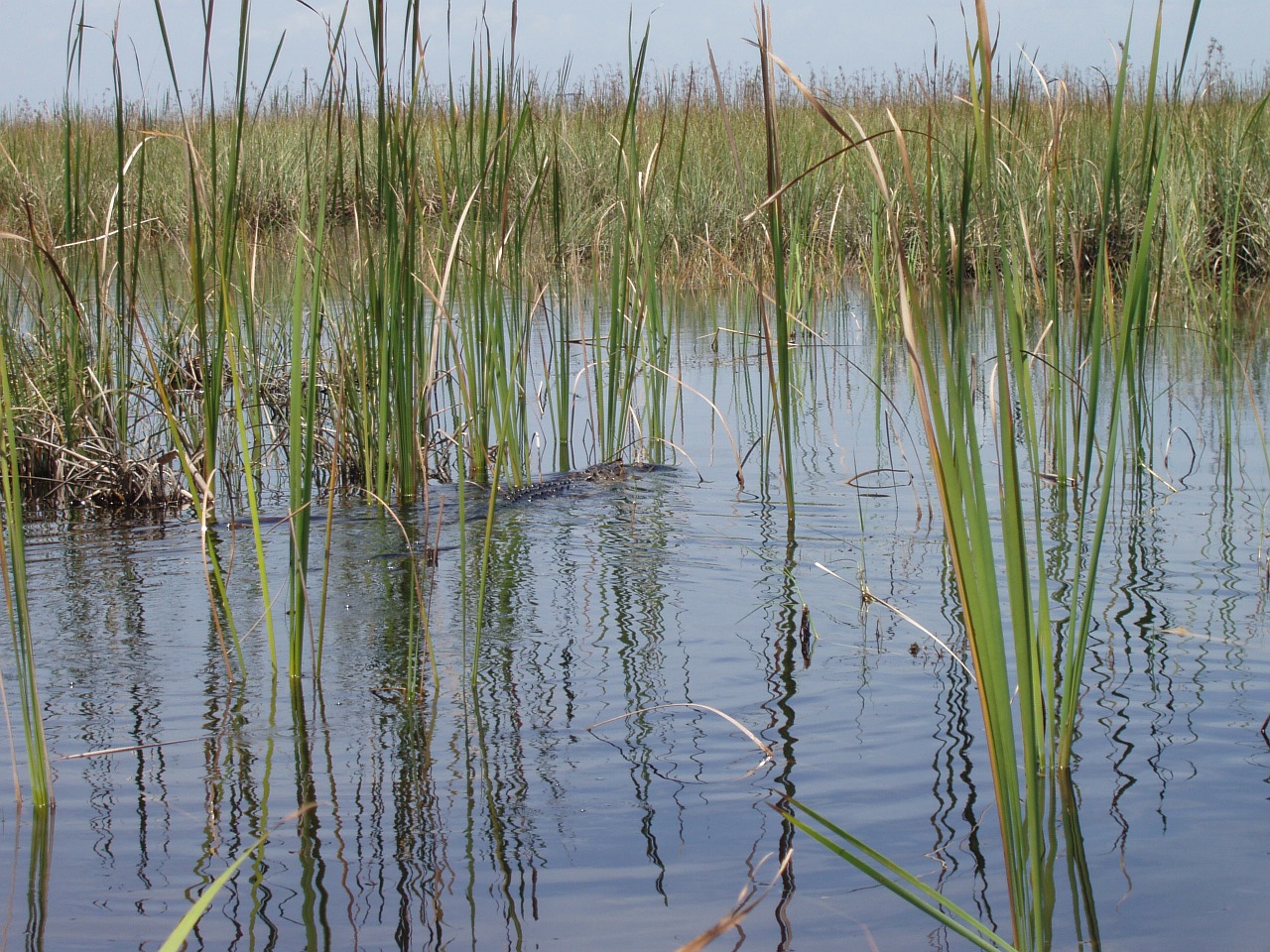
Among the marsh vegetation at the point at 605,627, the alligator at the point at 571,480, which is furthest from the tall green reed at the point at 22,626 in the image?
the alligator at the point at 571,480

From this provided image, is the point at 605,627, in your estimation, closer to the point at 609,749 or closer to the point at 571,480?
the point at 609,749

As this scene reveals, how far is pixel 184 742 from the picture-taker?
1.69 m

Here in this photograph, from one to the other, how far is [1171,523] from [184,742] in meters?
2.21

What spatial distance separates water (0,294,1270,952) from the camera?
1266mm

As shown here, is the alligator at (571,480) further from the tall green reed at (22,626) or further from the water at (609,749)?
the tall green reed at (22,626)

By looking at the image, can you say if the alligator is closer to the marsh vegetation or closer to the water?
the marsh vegetation

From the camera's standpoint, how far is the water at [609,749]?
127 cm

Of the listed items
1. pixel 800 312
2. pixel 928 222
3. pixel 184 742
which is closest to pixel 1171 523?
pixel 928 222

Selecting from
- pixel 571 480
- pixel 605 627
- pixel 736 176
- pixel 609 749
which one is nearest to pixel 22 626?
pixel 609 749

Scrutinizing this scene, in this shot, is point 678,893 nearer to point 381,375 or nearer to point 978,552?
point 978,552

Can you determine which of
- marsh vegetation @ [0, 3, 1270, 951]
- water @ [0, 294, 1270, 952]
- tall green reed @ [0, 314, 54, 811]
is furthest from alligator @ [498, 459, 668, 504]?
tall green reed @ [0, 314, 54, 811]

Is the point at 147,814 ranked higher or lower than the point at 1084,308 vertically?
lower

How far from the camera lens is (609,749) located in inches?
65.7

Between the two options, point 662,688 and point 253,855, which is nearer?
point 253,855
